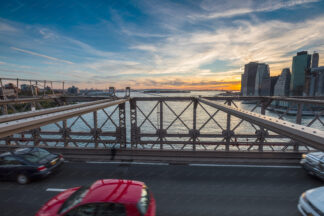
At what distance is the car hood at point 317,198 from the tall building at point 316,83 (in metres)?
14.2

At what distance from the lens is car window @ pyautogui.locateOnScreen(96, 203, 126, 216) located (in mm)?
3086

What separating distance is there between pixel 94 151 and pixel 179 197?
493cm

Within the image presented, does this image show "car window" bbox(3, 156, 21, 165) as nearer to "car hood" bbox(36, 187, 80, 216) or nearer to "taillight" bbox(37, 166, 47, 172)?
"taillight" bbox(37, 166, 47, 172)

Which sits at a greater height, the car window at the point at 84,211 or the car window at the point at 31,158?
the car window at the point at 84,211

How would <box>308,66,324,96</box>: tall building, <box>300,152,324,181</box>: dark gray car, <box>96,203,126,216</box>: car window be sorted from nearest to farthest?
<box>96,203,126,216</box>: car window → <box>300,152,324,181</box>: dark gray car → <box>308,66,324,96</box>: tall building

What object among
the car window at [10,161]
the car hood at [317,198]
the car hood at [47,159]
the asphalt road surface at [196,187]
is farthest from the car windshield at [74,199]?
the car hood at [317,198]

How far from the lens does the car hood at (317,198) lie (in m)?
3.56

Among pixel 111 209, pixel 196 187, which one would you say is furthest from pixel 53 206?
pixel 196 187

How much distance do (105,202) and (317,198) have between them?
16.6 ft

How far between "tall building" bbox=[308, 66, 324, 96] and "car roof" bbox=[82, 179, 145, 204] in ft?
58.6

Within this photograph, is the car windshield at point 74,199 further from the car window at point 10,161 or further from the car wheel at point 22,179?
the car window at point 10,161

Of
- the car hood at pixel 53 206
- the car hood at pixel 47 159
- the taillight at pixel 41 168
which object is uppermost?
the car hood at pixel 53 206

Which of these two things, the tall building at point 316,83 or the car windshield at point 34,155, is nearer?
the car windshield at point 34,155

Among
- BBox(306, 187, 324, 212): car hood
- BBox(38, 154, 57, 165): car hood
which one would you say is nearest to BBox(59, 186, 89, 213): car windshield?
BBox(38, 154, 57, 165): car hood
